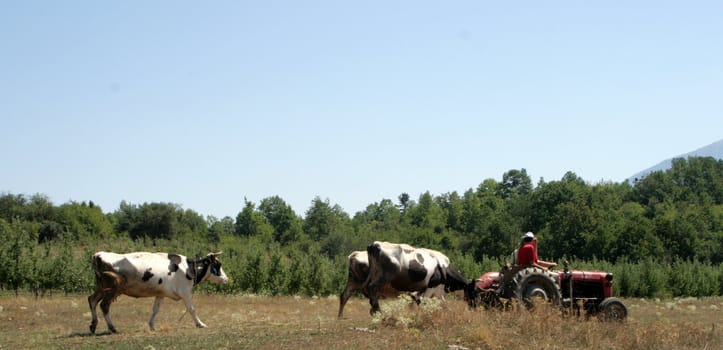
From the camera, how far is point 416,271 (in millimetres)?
20031

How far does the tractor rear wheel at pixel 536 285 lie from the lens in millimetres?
18109

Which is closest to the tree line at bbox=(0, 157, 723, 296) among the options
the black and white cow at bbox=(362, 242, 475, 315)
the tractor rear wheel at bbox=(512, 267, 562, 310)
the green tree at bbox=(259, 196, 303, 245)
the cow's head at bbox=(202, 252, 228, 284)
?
the green tree at bbox=(259, 196, 303, 245)

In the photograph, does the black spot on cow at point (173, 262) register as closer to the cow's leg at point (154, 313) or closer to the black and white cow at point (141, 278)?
the black and white cow at point (141, 278)

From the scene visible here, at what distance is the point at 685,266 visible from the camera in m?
59.1

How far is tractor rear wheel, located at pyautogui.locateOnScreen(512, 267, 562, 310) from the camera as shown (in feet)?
59.4

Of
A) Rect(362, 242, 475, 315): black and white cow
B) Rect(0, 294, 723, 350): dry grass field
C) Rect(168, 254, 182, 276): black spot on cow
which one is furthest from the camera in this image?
Rect(168, 254, 182, 276): black spot on cow

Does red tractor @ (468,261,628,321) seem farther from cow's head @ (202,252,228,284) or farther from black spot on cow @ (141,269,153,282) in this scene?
black spot on cow @ (141,269,153,282)

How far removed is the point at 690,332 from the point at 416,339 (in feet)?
21.3

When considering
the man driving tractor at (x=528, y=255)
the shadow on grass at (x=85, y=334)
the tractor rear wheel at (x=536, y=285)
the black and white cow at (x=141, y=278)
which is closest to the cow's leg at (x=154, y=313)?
the black and white cow at (x=141, y=278)

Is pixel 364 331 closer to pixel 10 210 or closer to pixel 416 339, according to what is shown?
pixel 416 339

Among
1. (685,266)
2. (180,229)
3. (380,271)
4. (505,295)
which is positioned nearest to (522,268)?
(505,295)

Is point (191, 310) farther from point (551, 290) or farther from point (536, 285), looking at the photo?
point (551, 290)

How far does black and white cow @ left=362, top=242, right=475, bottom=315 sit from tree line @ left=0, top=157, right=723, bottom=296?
2493cm

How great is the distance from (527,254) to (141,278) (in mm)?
9885
